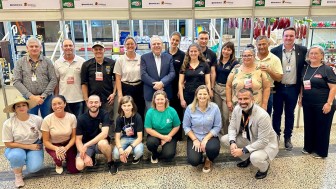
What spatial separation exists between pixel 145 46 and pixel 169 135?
192 centimetres

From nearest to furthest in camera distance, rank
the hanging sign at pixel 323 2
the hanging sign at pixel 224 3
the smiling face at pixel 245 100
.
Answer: the smiling face at pixel 245 100
the hanging sign at pixel 224 3
the hanging sign at pixel 323 2

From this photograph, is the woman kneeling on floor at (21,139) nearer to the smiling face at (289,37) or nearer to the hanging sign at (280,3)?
the smiling face at (289,37)

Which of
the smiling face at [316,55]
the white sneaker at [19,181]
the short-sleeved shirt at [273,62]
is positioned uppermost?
the smiling face at [316,55]

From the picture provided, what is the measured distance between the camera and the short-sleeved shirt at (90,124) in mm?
2967

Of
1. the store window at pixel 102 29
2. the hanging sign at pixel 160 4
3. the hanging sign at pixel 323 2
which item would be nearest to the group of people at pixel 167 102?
the hanging sign at pixel 160 4

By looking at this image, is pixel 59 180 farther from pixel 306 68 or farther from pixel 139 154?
pixel 306 68

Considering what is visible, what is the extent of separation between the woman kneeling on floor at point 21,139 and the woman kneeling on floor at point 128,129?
819 millimetres

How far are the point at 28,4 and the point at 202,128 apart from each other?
2522 mm

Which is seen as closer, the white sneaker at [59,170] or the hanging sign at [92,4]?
the white sneaker at [59,170]

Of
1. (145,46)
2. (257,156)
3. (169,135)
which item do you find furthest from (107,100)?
(257,156)

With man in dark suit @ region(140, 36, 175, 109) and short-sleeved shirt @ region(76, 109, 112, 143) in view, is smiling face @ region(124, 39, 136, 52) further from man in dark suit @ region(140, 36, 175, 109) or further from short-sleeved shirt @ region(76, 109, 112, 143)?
short-sleeved shirt @ region(76, 109, 112, 143)

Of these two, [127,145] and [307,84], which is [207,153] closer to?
[127,145]

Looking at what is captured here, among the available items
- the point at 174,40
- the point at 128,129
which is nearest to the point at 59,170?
the point at 128,129

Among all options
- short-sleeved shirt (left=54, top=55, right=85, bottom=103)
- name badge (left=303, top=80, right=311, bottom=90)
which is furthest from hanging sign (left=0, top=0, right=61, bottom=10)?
name badge (left=303, top=80, right=311, bottom=90)
